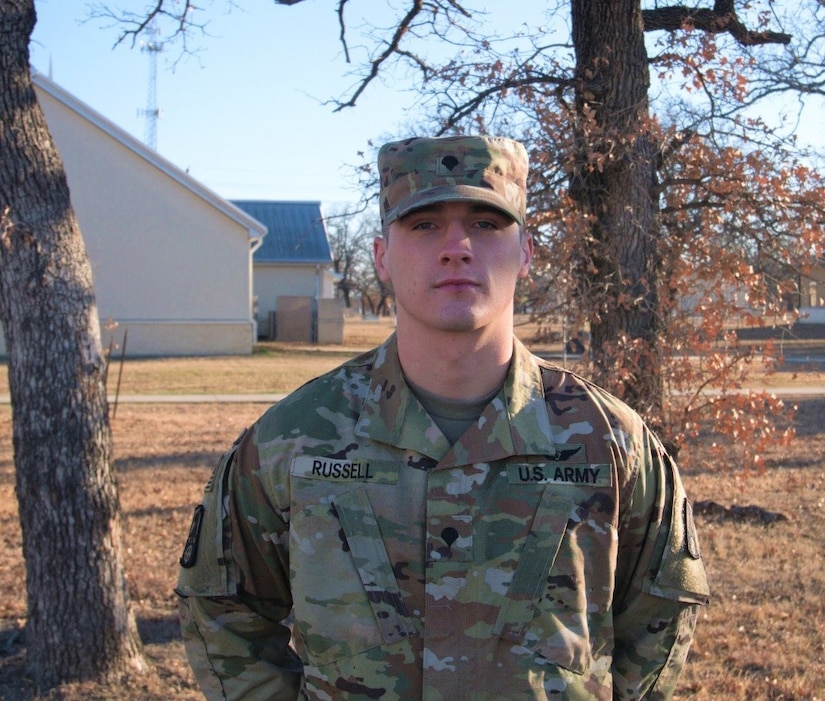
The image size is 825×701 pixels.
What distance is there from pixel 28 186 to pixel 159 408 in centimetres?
1067

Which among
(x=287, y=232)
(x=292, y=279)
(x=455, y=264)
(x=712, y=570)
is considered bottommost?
(x=712, y=570)

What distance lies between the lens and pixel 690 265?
6.00 meters

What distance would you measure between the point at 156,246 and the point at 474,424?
23.8 m

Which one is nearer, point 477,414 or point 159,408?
point 477,414

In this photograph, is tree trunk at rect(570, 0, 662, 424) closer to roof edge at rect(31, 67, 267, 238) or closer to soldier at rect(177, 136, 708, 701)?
soldier at rect(177, 136, 708, 701)

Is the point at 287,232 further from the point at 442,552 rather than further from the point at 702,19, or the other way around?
the point at 442,552

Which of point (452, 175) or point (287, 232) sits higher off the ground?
point (287, 232)

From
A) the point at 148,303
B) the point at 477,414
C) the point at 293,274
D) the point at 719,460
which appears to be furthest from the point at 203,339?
the point at 477,414

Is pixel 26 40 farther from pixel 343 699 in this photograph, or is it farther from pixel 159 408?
pixel 159 408

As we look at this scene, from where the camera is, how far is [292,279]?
109ft

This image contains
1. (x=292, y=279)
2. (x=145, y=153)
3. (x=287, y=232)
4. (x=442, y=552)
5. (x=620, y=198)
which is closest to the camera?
(x=442, y=552)

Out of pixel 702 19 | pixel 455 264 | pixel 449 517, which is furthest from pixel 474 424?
pixel 702 19

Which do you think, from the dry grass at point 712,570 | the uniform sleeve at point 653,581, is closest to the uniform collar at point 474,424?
the uniform sleeve at point 653,581

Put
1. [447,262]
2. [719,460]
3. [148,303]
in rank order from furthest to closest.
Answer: [148,303] < [719,460] < [447,262]
